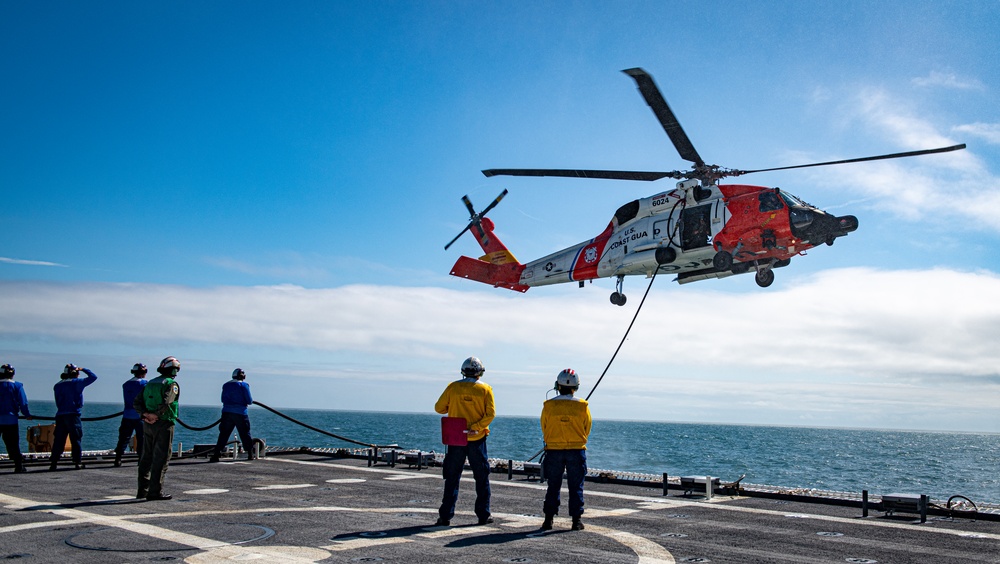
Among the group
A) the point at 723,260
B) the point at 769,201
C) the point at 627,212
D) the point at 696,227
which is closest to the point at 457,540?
the point at 723,260

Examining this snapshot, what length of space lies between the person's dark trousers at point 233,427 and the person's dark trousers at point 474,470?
30.0 ft

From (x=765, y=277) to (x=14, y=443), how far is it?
17669 millimetres

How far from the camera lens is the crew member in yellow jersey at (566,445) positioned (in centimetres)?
948

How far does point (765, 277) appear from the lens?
62.2ft

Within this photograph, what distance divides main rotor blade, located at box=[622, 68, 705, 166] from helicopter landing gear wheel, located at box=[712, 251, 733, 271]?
94.8 inches

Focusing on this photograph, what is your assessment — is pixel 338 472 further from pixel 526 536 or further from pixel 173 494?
pixel 526 536

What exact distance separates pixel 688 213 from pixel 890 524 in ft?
33.7

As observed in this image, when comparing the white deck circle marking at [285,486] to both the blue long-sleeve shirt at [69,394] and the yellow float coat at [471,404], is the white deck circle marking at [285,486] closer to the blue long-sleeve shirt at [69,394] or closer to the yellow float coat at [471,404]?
the yellow float coat at [471,404]

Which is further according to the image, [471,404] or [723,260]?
[723,260]

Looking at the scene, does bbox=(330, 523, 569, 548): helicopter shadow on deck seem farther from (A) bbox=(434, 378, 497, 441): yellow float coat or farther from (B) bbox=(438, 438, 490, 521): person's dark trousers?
(A) bbox=(434, 378, 497, 441): yellow float coat

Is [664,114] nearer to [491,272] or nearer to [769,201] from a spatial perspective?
[769,201]

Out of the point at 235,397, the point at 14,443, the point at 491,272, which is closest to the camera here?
the point at 14,443

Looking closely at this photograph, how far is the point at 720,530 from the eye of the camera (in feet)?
31.5

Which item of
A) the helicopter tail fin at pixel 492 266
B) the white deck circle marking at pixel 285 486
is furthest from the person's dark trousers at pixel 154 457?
the helicopter tail fin at pixel 492 266
